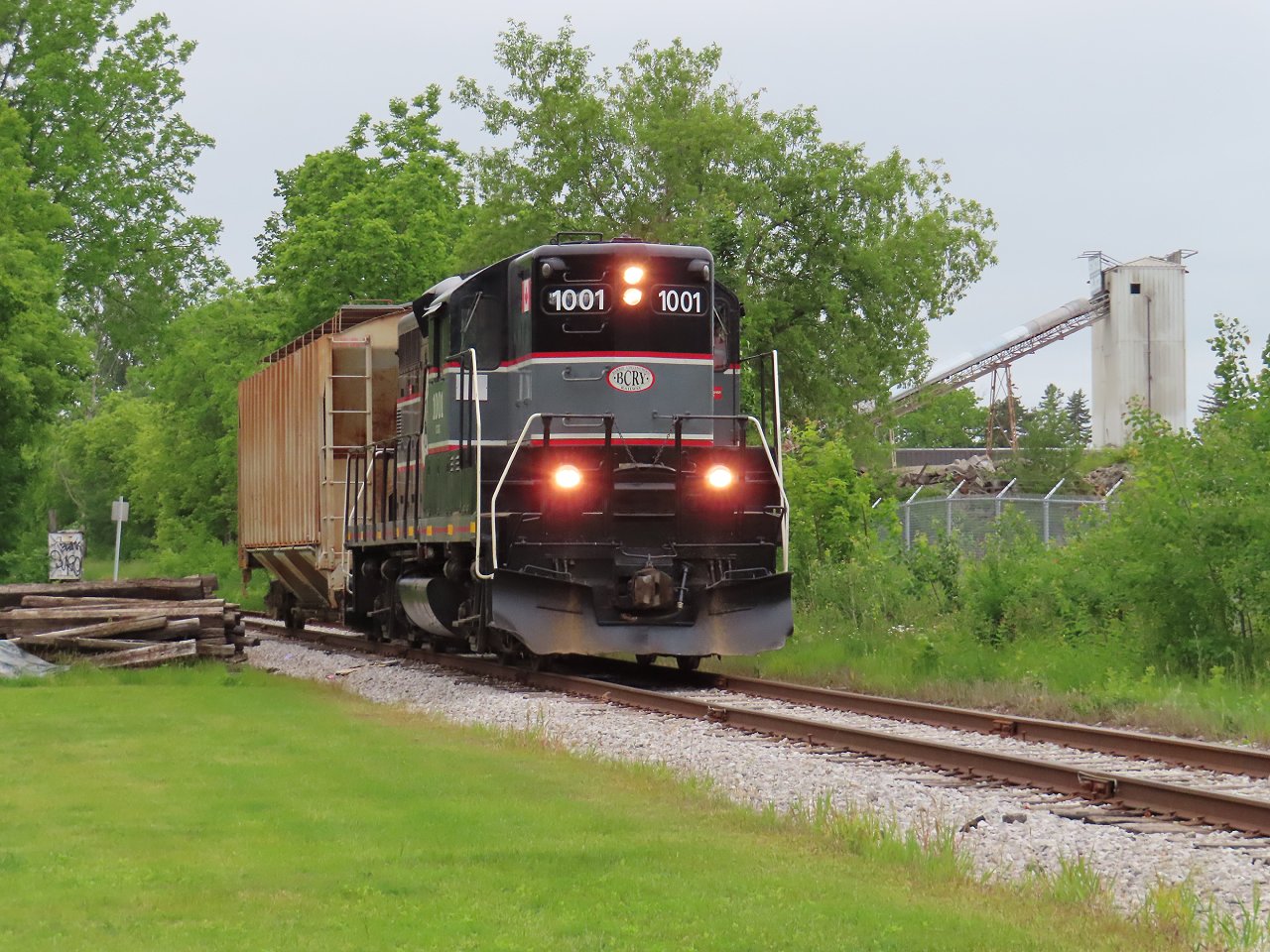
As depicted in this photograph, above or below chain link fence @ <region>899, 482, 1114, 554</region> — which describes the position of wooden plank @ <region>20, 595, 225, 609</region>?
below

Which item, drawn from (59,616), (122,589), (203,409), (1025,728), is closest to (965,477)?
(203,409)

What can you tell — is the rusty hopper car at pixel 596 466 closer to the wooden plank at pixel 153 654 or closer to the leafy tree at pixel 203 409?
the wooden plank at pixel 153 654

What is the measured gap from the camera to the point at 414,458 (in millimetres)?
17812

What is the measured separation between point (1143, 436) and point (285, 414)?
42.0ft

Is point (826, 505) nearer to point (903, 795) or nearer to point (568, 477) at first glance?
point (568, 477)

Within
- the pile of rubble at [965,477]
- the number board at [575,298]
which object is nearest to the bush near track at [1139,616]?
the number board at [575,298]

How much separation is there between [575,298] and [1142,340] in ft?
164

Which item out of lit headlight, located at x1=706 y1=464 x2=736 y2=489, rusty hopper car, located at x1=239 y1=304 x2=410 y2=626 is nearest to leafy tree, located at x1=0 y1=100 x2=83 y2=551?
rusty hopper car, located at x1=239 y1=304 x2=410 y2=626

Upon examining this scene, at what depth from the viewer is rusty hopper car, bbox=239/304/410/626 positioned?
20828 millimetres

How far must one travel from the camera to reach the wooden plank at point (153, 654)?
18.0 metres

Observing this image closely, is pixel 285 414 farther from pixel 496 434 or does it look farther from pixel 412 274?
pixel 412 274

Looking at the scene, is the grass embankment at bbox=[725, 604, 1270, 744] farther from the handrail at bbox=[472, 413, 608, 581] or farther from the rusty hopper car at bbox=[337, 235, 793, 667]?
the handrail at bbox=[472, 413, 608, 581]

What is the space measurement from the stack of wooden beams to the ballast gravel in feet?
12.4

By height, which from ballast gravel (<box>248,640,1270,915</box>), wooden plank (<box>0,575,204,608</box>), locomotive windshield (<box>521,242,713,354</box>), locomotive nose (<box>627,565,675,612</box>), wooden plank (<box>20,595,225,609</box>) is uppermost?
locomotive windshield (<box>521,242,713,354</box>)
